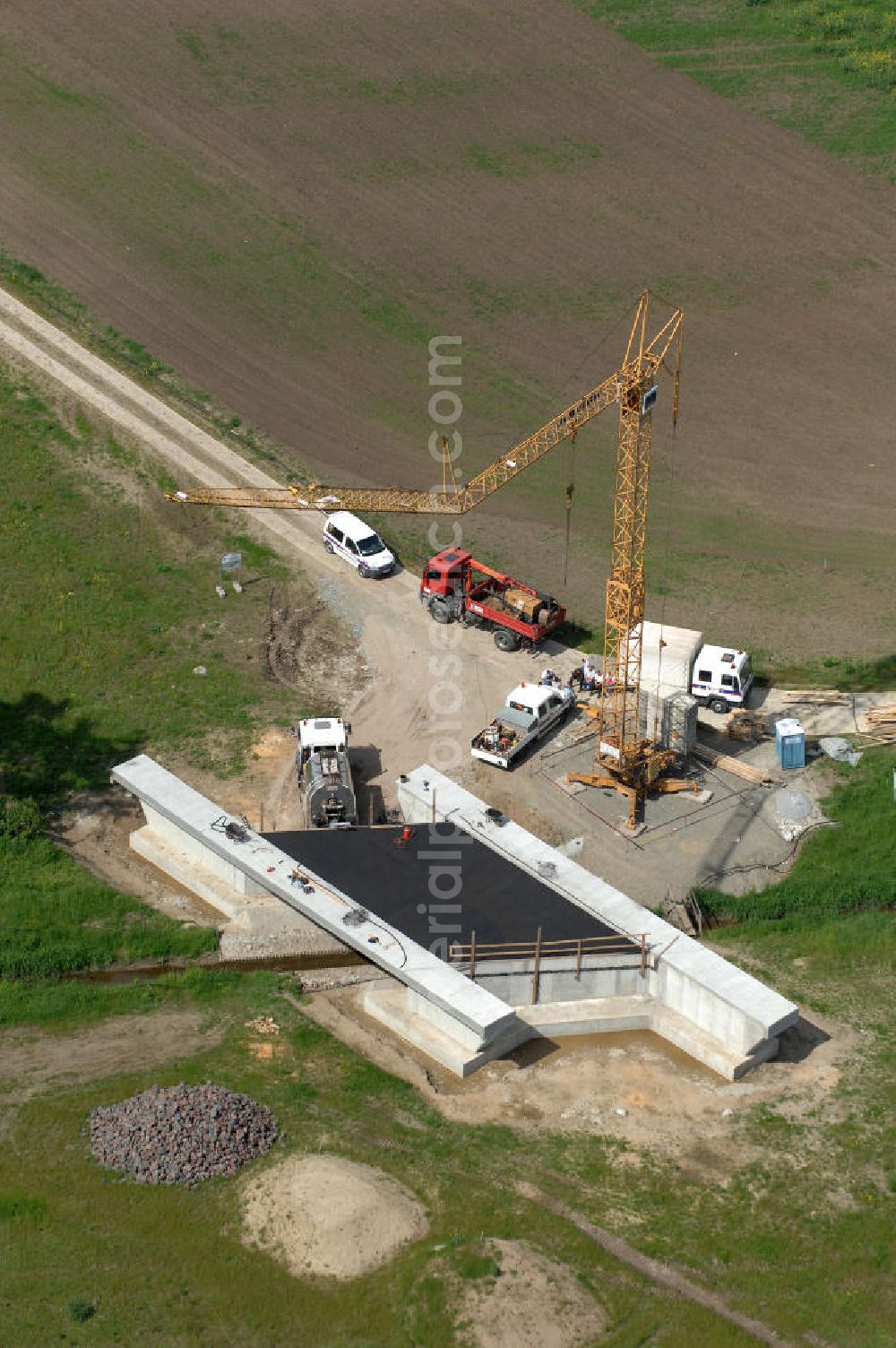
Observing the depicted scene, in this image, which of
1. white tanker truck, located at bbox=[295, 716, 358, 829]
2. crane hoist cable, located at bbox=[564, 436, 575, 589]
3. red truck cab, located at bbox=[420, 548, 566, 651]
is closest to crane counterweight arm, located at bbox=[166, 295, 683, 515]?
crane hoist cable, located at bbox=[564, 436, 575, 589]

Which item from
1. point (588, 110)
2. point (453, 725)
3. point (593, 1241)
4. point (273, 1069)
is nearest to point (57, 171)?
point (588, 110)

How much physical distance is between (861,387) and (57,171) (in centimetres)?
4984

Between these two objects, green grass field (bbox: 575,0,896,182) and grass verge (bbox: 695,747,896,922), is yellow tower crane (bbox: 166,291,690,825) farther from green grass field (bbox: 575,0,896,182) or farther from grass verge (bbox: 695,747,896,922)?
green grass field (bbox: 575,0,896,182)

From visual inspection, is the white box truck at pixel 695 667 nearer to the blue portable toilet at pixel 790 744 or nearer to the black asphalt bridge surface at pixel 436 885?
the blue portable toilet at pixel 790 744

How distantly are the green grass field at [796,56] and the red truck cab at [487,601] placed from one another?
48.1 meters

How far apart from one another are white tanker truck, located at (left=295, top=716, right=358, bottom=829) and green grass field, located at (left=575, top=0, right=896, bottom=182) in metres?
59.8

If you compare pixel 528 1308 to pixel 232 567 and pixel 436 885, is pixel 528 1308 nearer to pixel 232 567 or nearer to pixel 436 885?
pixel 436 885

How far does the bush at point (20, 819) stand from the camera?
59.9 metres

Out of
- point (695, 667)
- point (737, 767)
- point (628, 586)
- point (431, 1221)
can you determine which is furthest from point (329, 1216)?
point (695, 667)

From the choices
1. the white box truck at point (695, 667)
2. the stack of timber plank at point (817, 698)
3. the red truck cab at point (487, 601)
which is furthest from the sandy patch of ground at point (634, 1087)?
the red truck cab at point (487, 601)

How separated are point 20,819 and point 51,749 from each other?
4.79m

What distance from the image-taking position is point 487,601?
70312 mm

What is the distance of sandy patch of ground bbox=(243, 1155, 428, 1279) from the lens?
43938mm

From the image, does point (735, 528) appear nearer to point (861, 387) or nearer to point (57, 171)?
point (861, 387)
